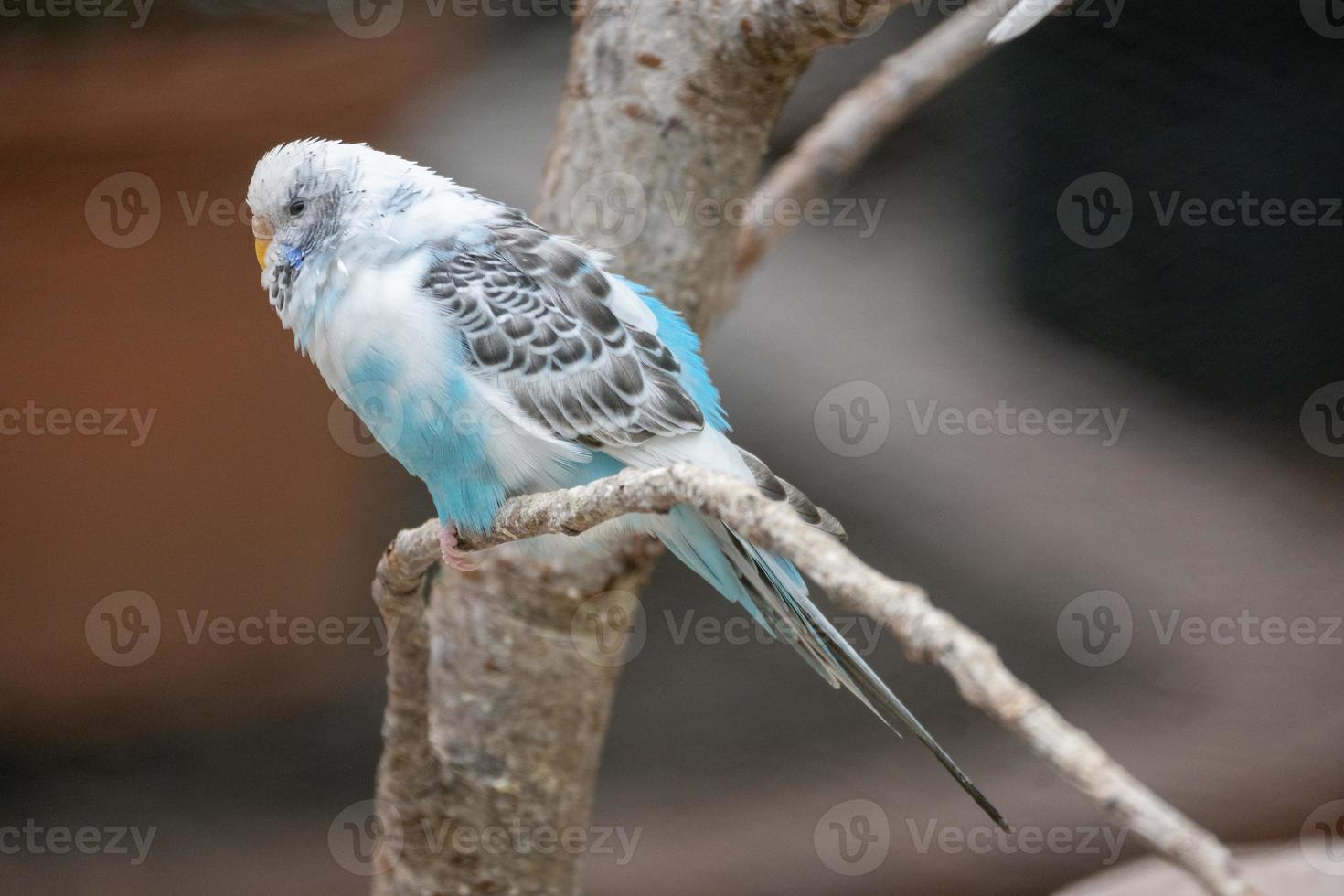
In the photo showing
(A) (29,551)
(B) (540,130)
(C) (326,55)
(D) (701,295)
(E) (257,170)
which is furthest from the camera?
(B) (540,130)

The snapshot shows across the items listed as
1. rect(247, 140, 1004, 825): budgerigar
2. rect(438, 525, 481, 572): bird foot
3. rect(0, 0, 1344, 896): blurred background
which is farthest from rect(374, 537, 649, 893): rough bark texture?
rect(0, 0, 1344, 896): blurred background

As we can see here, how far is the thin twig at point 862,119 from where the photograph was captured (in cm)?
268

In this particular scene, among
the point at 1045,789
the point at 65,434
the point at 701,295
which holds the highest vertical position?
the point at 65,434

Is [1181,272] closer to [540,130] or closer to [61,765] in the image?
[540,130]

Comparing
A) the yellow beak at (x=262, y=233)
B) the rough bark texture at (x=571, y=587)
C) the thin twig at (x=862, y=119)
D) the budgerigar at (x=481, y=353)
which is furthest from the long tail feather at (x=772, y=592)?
the thin twig at (x=862, y=119)

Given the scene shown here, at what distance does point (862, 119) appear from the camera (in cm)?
273

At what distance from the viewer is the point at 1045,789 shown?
3807mm

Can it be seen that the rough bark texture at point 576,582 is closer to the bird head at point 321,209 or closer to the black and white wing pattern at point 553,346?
the black and white wing pattern at point 553,346

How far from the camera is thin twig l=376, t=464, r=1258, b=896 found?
776mm

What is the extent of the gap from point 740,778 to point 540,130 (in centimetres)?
244

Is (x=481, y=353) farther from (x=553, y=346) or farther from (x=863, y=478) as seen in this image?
(x=863, y=478)

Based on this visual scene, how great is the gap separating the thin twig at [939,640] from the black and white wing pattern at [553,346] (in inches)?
14.4

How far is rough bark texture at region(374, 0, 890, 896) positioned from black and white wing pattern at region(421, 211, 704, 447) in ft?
1.91

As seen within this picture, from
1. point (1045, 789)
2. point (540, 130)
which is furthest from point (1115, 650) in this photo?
point (540, 130)
